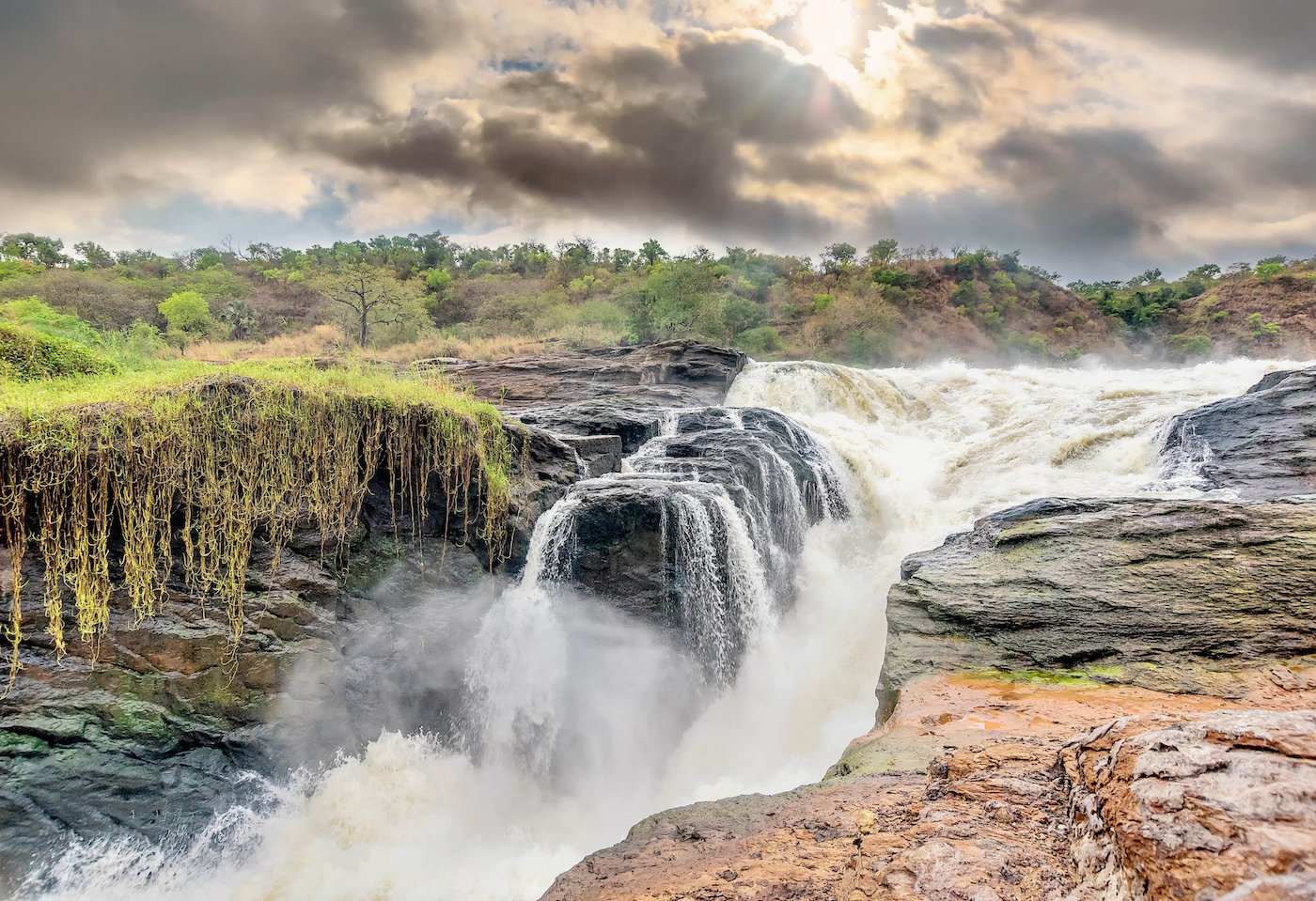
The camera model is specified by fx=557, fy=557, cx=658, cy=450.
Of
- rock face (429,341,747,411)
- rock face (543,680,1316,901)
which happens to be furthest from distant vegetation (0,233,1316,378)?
rock face (543,680,1316,901)

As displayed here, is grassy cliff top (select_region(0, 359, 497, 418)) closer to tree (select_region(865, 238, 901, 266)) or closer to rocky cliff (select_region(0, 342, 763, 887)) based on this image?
rocky cliff (select_region(0, 342, 763, 887))

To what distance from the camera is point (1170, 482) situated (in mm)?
7875

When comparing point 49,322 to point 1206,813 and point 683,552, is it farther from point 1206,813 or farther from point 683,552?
point 1206,813

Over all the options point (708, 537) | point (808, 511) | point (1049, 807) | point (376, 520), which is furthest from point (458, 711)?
point (808, 511)

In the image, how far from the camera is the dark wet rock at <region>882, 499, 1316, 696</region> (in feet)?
13.3

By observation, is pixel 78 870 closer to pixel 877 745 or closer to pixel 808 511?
pixel 877 745

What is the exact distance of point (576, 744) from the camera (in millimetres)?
6195

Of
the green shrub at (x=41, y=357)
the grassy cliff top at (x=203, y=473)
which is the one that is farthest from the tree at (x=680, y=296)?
the green shrub at (x=41, y=357)

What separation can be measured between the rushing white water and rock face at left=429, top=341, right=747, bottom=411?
6951 mm

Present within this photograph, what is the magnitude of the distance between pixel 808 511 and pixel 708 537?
3374 mm

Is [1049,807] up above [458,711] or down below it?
above

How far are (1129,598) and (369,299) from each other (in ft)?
104

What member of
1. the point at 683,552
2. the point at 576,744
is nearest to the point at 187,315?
the point at 683,552

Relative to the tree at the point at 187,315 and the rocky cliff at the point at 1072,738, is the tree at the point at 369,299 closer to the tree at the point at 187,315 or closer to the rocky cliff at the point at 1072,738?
the tree at the point at 187,315
